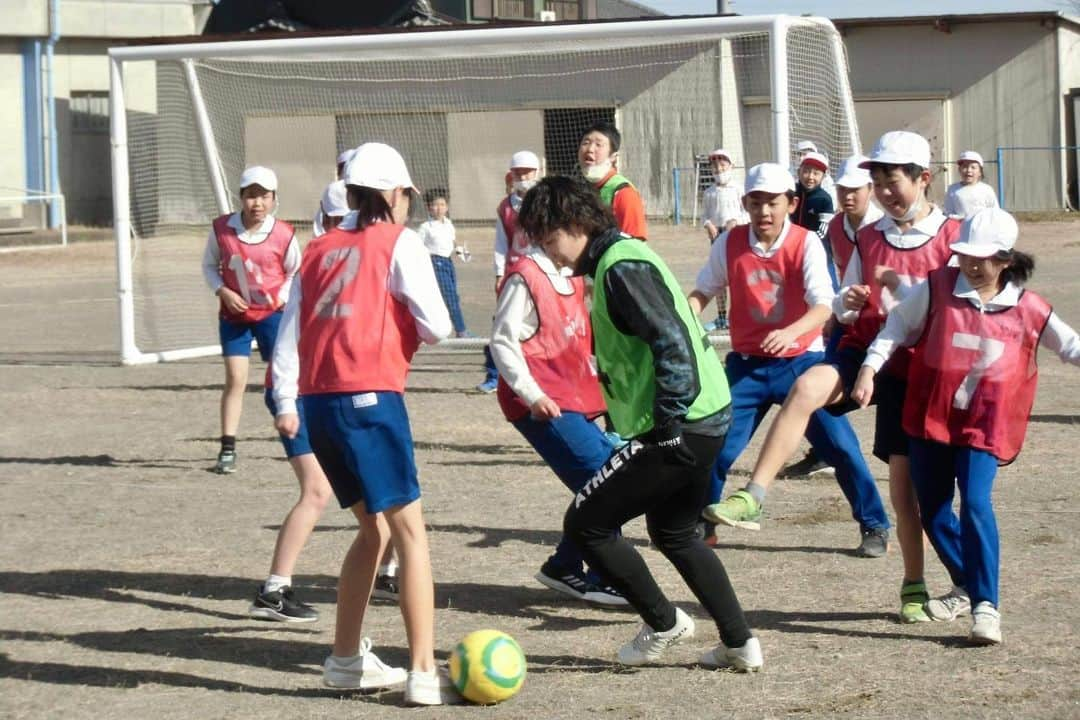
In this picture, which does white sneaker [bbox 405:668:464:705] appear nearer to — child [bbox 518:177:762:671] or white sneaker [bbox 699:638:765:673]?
child [bbox 518:177:762:671]

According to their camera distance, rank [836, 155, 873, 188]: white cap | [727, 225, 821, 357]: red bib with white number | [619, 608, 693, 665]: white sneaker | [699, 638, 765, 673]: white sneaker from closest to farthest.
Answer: [699, 638, 765, 673]: white sneaker < [619, 608, 693, 665]: white sneaker < [727, 225, 821, 357]: red bib with white number < [836, 155, 873, 188]: white cap

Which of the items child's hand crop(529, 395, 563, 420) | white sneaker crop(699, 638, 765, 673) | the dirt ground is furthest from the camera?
child's hand crop(529, 395, 563, 420)

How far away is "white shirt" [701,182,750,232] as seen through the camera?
54.9 feet

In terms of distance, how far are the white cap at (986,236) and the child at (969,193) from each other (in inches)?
345

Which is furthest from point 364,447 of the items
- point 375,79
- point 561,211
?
point 375,79

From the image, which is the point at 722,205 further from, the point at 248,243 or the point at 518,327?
the point at 518,327

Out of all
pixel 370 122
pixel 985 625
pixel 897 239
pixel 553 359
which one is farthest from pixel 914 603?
pixel 370 122

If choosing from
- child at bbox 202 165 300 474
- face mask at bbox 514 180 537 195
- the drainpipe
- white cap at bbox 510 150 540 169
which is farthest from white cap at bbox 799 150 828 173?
the drainpipe

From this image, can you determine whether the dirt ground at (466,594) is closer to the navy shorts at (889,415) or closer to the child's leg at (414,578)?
the child's leg at (414,578)

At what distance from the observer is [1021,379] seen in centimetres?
584

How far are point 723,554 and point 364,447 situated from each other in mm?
2821

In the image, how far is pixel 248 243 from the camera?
995 centimetres

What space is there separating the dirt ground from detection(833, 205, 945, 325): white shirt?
1.22m

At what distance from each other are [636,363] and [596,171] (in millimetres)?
3574
